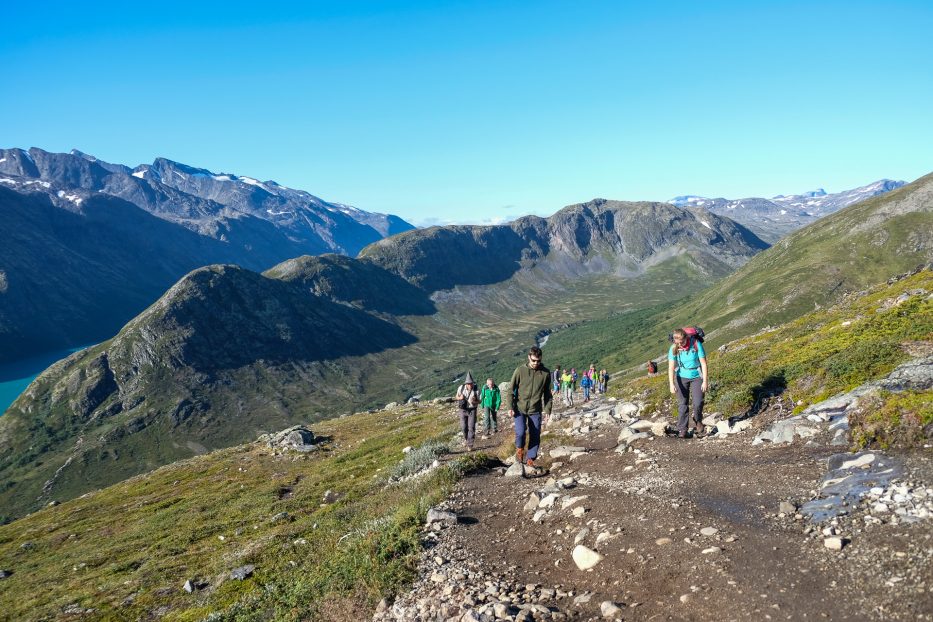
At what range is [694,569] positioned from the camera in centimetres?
900

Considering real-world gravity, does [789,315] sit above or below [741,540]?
below

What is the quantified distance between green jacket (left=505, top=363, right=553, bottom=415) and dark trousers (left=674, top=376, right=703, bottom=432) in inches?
199

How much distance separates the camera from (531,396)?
54.8ft

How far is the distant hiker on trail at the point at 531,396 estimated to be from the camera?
16.7 m

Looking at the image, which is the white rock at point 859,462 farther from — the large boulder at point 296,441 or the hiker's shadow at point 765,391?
the large boulder at point 296,441

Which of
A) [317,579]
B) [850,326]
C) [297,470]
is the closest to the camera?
[317,579]

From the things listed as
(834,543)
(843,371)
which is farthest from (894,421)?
(843,371)

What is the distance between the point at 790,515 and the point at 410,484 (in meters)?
13.0

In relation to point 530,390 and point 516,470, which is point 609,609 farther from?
point 516,470

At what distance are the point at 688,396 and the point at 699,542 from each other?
9.44 metres

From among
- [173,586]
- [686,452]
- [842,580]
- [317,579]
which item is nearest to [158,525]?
[173,586]

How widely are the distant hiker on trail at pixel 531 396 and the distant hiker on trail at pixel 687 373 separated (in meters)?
4.74

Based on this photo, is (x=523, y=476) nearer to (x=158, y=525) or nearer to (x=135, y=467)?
(x=158, y=525)

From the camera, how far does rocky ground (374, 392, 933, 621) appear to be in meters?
7.79
